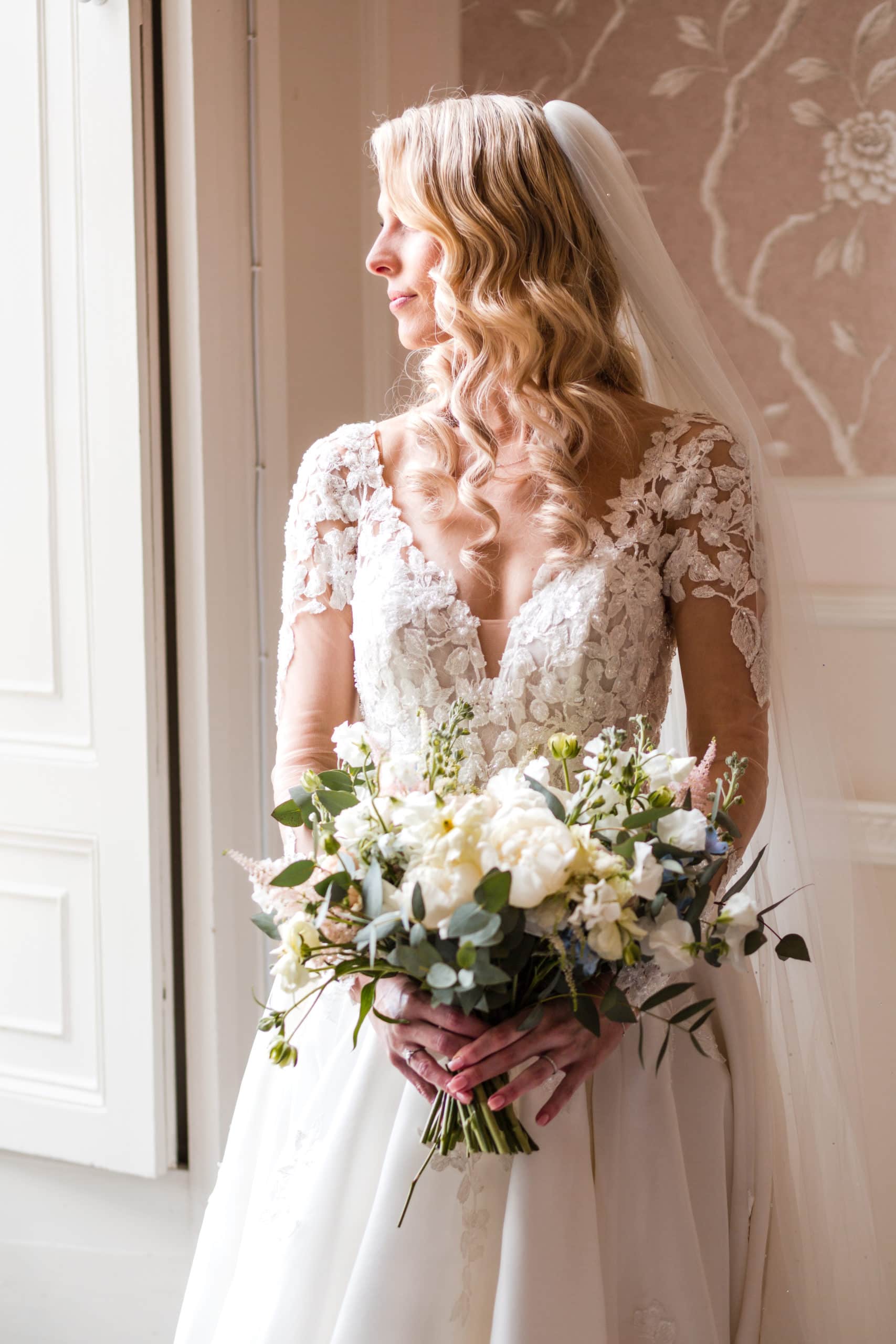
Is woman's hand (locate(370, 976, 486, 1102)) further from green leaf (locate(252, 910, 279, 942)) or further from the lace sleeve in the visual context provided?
the lace sleeve

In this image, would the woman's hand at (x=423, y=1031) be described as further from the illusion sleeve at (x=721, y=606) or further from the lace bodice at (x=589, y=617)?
the illusion sleeve at (x=721, y=606)

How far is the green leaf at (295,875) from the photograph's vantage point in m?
1.19

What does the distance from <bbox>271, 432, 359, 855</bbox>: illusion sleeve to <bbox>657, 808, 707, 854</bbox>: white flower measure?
2.09 feet

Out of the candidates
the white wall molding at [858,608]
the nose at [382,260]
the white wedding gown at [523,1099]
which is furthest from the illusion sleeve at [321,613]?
the white wall molding at [858,608]

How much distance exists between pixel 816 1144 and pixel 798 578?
755 mm

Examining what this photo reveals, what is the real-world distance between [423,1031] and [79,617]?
1394 millimetres

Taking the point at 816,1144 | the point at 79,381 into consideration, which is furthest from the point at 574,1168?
the point at 79,381

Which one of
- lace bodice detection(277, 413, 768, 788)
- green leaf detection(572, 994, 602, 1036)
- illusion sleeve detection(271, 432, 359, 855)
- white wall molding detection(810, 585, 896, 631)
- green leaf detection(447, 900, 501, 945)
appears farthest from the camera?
white wall molding detection(810, 585, 896, 631)

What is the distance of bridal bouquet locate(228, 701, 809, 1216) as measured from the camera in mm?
1111

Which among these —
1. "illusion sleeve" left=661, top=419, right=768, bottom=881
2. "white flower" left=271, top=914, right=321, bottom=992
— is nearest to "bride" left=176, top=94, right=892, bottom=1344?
"illusion sleeve" left=661, top=419, right=768, bottom=881

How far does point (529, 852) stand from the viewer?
43.3 inches

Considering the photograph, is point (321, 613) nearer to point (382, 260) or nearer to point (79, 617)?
point (382, 260)

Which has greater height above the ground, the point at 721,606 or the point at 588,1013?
the point at 721,606

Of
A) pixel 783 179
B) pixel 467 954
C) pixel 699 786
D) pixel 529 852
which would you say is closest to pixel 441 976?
pixel 467 954
